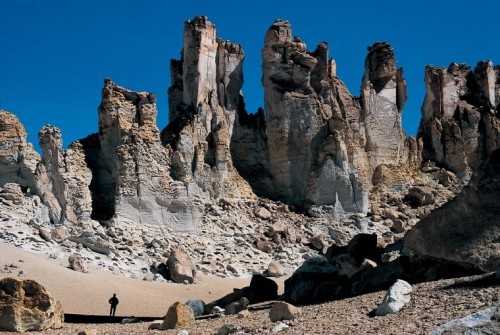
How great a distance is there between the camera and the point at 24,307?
12305 mm

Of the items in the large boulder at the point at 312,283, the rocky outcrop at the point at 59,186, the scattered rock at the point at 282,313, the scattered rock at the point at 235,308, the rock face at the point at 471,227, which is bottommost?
the scattered rock at the point at 282,313

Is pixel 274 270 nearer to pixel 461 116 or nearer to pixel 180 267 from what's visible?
pixel 180 267

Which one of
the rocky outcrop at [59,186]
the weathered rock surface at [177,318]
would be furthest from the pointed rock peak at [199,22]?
the weathered rock surface at [177,318]

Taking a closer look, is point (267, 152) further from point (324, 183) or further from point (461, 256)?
point (461, 256)

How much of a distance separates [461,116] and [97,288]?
89.7 feet

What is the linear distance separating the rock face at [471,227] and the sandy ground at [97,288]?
8788mm

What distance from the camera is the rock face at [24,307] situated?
12.2m

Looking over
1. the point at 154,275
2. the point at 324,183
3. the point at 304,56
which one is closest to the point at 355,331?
the point at 154,275

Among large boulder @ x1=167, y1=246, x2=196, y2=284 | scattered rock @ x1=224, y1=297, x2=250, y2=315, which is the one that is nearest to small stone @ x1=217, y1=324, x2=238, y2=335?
scattered rock @ x1=224, y1=297, x2=250, y2=315

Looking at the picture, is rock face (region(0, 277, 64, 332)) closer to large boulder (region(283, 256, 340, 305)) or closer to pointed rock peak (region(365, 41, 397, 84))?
large boulder (region(283, 256, 340, 305))

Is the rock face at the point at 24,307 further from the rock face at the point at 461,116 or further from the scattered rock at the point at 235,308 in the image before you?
the rock face at the point at 461,116

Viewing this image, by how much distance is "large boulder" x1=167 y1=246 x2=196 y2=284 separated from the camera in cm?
2548

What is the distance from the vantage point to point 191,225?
30.2 meters

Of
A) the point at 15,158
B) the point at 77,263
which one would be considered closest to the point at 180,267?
the point at 77,263
